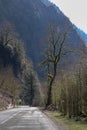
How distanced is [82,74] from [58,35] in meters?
43.5

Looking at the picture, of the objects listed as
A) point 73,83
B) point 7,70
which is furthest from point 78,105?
point 7,70

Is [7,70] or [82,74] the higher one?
[7,70]

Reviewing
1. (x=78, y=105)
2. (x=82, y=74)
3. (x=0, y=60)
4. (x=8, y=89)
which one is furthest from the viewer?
(x=0, y=60)

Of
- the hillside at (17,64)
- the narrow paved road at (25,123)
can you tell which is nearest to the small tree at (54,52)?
the narrow paved road at (25,123)

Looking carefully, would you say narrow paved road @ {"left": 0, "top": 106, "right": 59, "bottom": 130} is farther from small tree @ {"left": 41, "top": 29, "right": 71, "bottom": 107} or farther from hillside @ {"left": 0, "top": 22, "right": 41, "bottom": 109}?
hillside @ {"left": 0, "top": 22, "right": 41, "bottom": 109}

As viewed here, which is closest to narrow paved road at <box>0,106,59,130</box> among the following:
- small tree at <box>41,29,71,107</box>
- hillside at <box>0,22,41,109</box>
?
small tree at <box>41,29,71,107</box>

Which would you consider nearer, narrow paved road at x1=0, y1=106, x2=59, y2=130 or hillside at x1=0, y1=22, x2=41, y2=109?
narrow paved road at x1=0, y1=106, x2=59, y2=130

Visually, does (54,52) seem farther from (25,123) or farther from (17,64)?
(17,64)

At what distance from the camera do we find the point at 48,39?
3349 inches

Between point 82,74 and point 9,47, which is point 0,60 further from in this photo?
point 82,74

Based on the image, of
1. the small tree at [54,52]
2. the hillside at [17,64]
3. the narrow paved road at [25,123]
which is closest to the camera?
the narrow paved road at [25,123]

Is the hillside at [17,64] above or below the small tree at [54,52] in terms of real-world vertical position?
above

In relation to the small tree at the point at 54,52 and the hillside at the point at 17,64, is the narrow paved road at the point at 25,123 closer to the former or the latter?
the small tree at the point at 54,52

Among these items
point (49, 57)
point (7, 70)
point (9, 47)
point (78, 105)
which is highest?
point (9, 47)
